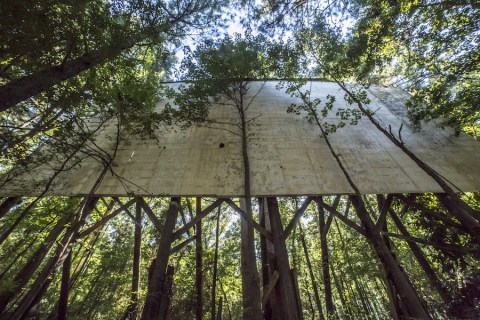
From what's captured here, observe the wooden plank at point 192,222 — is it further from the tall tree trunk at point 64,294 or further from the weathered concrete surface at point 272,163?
the tall tree trunk at point 64,294

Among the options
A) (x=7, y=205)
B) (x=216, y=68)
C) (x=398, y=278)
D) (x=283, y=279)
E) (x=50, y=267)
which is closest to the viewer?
(x=398, y=278)

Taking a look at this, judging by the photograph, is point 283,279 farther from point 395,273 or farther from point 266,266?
point 395,273

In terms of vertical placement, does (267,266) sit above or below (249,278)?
above

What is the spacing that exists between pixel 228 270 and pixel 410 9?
11.7 metres

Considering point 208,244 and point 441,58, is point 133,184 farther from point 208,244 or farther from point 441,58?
point 441,58

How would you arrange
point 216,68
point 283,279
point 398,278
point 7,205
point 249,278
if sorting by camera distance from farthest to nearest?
point 216,68
point 7,205
point 283,279
point 249,278
point 398,278

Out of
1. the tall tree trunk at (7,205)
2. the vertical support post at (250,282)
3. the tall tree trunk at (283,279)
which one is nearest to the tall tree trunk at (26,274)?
the tall tree trunk at (7,205)

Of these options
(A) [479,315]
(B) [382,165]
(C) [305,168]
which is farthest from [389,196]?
(A) [479,315]

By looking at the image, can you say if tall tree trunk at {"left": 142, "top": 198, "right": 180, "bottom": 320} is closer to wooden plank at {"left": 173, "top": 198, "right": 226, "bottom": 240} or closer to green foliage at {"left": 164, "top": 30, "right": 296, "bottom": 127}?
wooden plank at {"left": 173, "top": 198, "right": 226, "bottom": 240}

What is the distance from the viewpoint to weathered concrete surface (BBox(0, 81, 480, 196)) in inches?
222

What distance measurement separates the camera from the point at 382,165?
6203 millimetres

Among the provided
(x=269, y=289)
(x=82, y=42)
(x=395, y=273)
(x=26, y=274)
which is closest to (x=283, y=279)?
(x=269, y=289)

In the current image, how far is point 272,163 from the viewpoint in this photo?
6234 mm

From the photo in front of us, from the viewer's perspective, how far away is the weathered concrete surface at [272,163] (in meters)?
5.63
